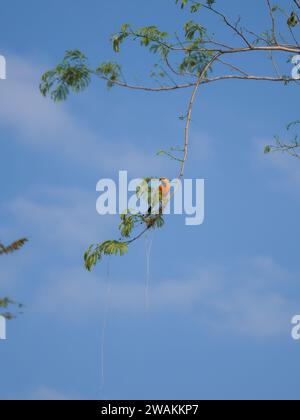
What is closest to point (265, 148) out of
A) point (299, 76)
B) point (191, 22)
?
point (299, 76)

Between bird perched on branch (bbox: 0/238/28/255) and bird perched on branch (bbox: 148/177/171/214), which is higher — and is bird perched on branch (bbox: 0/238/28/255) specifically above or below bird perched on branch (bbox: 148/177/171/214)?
below

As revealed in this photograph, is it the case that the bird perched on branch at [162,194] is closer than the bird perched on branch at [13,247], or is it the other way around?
the bird perched on branch at [13,247]

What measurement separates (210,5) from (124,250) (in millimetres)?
2353

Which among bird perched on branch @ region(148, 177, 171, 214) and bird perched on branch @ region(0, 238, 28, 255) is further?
bird perched on branch @ region(148, 177, 171, 214)

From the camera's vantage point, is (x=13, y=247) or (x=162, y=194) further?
(x=162, y=194)

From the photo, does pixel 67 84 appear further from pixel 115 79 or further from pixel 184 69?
pixel 184 69

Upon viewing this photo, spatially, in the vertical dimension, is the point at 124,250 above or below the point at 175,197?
below

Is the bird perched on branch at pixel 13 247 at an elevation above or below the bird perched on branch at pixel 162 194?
below

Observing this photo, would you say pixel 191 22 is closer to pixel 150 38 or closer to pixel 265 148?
pixel 150 38

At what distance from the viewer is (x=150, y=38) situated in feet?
18.6

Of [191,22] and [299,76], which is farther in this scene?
[191,22]
